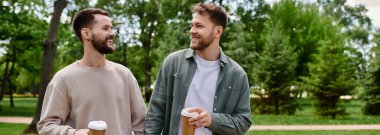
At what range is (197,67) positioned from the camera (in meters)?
3.26

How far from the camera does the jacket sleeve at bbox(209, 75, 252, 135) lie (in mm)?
3061

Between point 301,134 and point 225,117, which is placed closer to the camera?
point 225,117

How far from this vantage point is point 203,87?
3.22 meters

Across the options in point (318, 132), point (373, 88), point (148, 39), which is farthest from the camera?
point (148, 39)

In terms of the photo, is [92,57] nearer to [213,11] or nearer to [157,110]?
[157,110]

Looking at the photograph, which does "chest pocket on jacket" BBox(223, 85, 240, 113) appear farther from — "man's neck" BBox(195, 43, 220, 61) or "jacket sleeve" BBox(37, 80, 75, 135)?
"jacket sleeve" BBox(37, 80, 75, 135)

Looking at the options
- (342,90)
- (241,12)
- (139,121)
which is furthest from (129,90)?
(241,12)

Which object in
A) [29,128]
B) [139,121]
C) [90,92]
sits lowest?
[29,128]

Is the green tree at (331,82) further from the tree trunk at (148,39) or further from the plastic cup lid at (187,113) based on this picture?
the tree trunk at (148,39)

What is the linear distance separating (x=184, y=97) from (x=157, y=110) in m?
0.19

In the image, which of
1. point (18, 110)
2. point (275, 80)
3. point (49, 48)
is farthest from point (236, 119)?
point (18, 110)

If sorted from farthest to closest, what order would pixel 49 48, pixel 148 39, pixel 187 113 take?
pixel 148 39 < pixel 49 48 < pixel 187 113

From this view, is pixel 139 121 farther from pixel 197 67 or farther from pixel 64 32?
pixel 64 32

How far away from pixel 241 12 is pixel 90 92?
31801mm
